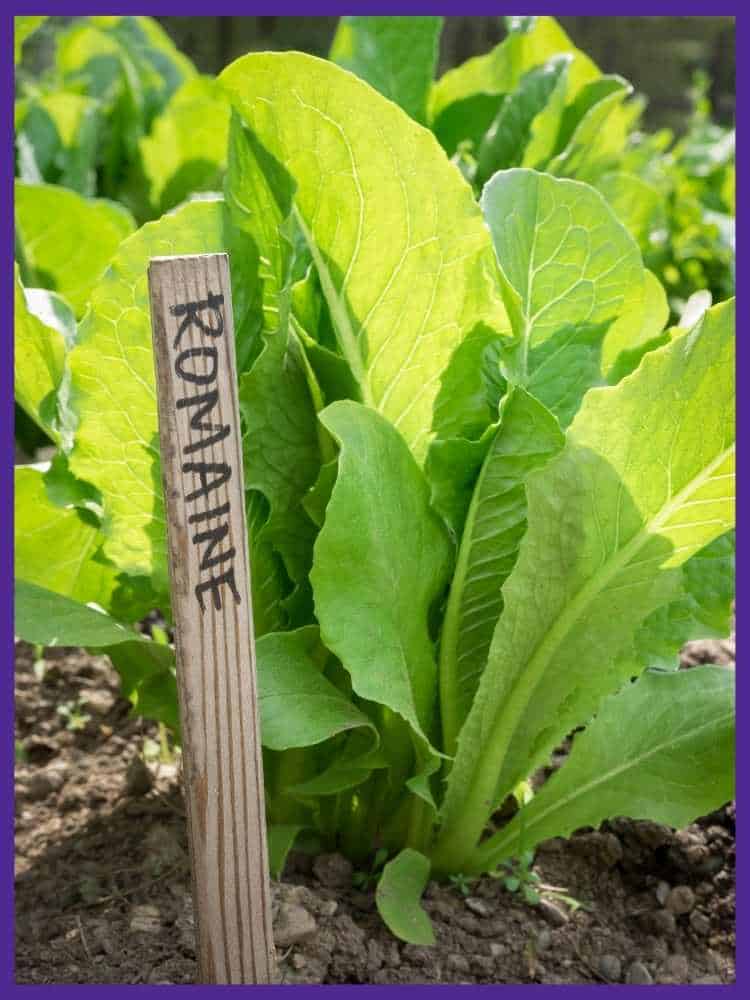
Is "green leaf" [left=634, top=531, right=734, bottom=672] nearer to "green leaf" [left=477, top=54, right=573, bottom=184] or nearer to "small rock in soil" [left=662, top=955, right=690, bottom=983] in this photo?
"small rock in soil" [left=662, top=955, right=690, bottom=983]

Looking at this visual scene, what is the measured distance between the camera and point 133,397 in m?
1.57

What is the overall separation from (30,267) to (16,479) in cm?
71

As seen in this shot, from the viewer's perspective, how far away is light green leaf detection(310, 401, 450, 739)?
4.47ft

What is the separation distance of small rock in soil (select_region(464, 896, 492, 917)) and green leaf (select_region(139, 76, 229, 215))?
2.18 metres

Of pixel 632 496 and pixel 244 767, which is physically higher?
pixel 632 496

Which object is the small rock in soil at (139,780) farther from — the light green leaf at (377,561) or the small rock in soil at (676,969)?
the small rock in soil at (676,969)

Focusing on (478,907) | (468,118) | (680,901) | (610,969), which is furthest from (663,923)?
(468,118)

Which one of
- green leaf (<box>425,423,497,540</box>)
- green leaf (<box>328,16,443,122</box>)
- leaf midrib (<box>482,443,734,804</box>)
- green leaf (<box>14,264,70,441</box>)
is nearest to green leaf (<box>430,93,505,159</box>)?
green leaf (<box>328,16,443,122</box>)

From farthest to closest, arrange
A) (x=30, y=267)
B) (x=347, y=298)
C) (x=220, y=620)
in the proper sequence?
1. (x=30, y=267)
2. (x=347, y=298)
3. (x=220, y=620)

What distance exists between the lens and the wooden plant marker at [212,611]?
1174 mm

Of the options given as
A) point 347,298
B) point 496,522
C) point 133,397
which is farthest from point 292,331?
point 496,522

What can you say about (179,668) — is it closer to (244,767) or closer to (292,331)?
(244,767)

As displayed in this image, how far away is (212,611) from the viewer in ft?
4.02

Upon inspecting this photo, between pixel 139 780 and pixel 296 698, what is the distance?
0.72m
